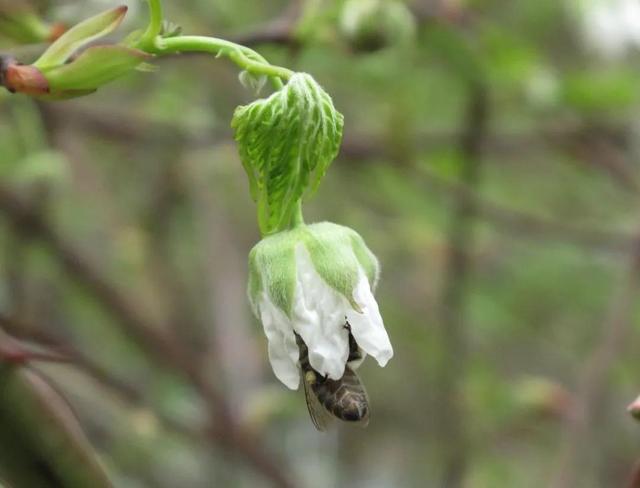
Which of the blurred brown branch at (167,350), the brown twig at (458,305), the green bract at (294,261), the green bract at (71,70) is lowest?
the green bract at (294,261)

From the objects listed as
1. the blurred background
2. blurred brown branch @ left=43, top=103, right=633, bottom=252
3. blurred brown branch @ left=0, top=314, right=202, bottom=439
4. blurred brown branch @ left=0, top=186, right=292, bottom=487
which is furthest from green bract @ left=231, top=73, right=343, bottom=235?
blurred brown branch @ left=0, top=186, right=292, bottom=487

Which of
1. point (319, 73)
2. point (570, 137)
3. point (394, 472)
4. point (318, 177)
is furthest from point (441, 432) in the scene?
point (318, 177)

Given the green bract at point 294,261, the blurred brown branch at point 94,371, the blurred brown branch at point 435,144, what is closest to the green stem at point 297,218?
the green bract at point 294,261

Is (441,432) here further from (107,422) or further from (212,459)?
(107,422)

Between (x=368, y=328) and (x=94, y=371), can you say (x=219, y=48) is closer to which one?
(x=368, y=328)

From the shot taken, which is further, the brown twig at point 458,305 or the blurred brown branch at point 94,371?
the brown twig at point 458,305

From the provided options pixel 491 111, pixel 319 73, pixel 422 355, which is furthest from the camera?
pixel 422 355

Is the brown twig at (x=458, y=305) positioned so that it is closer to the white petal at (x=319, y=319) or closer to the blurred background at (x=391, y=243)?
the blurred background at (x=391, y=243)

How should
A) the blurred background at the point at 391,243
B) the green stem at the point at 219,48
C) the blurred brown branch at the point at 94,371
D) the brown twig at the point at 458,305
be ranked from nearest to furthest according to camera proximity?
the green stem at the point at 219,48 < the blurred brown branch at the point at 94,371 < the blurred background at the point at 391,243 < the brown twig at the point at 458,305
